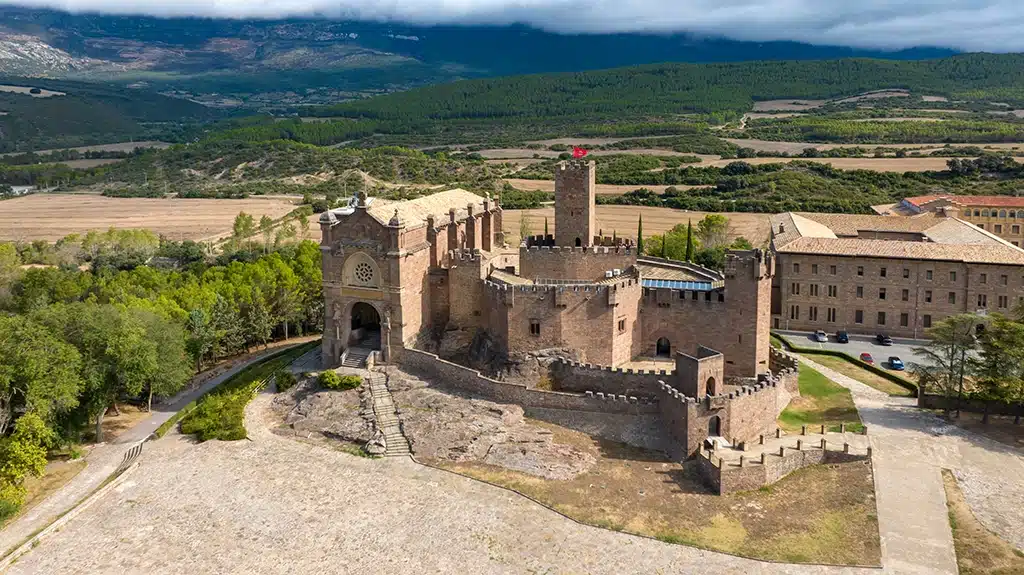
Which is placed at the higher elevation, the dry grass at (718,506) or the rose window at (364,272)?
the rose window at (364,272)

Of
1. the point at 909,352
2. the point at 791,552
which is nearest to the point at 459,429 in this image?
the point at 791,552

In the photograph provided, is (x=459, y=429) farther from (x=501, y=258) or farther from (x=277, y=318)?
(x=277, y=318)

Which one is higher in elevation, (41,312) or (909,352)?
(41,312)

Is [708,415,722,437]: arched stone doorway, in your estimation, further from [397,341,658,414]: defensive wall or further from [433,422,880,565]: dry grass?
[397,341,658,414]: defensive wall

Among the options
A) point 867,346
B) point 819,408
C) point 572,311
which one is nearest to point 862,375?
point 867,346

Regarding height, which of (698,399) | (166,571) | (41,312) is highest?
(41,312)

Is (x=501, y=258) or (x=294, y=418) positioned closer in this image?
(x=294, y=418)

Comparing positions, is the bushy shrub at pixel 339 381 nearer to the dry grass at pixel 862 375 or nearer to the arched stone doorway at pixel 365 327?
the arched stone doorway at pixel 365 327

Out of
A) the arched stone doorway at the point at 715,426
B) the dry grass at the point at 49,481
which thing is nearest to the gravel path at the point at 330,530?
the dry grass at the point at 49,481
